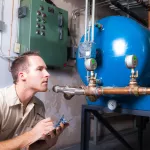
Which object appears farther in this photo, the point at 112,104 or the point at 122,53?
the point at 112,104

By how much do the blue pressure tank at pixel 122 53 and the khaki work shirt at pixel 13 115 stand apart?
46cm

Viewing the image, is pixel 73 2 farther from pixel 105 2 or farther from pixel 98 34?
pixel 98 34

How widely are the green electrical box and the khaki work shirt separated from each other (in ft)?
1.95

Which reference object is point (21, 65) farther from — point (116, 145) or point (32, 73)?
point (116, 145)

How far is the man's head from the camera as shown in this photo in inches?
43.4

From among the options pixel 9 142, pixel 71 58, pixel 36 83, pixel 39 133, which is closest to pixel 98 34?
pixel 36 83

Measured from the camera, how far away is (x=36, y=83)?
1.10 meters

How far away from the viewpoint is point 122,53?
3.36 feet

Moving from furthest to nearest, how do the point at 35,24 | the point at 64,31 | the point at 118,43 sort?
the point at 64,31 < the point at 35,24 < the point at 118,43

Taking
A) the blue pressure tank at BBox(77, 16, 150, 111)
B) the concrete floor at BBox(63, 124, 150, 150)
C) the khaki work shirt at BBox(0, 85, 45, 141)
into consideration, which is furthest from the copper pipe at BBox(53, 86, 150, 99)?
the concrete floor at BBox(63, 124, 150, 150)

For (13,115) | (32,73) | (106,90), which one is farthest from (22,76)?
(106,90)

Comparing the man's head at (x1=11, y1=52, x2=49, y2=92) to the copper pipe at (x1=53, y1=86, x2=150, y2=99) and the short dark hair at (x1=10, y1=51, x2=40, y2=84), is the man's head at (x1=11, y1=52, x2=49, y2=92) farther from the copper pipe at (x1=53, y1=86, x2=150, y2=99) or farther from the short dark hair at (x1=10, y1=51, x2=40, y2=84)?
the copper pipe at (x1=53, y1=86, x2=150, y2=99)

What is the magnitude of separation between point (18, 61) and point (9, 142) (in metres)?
0.51

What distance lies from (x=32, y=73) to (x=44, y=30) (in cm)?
70
